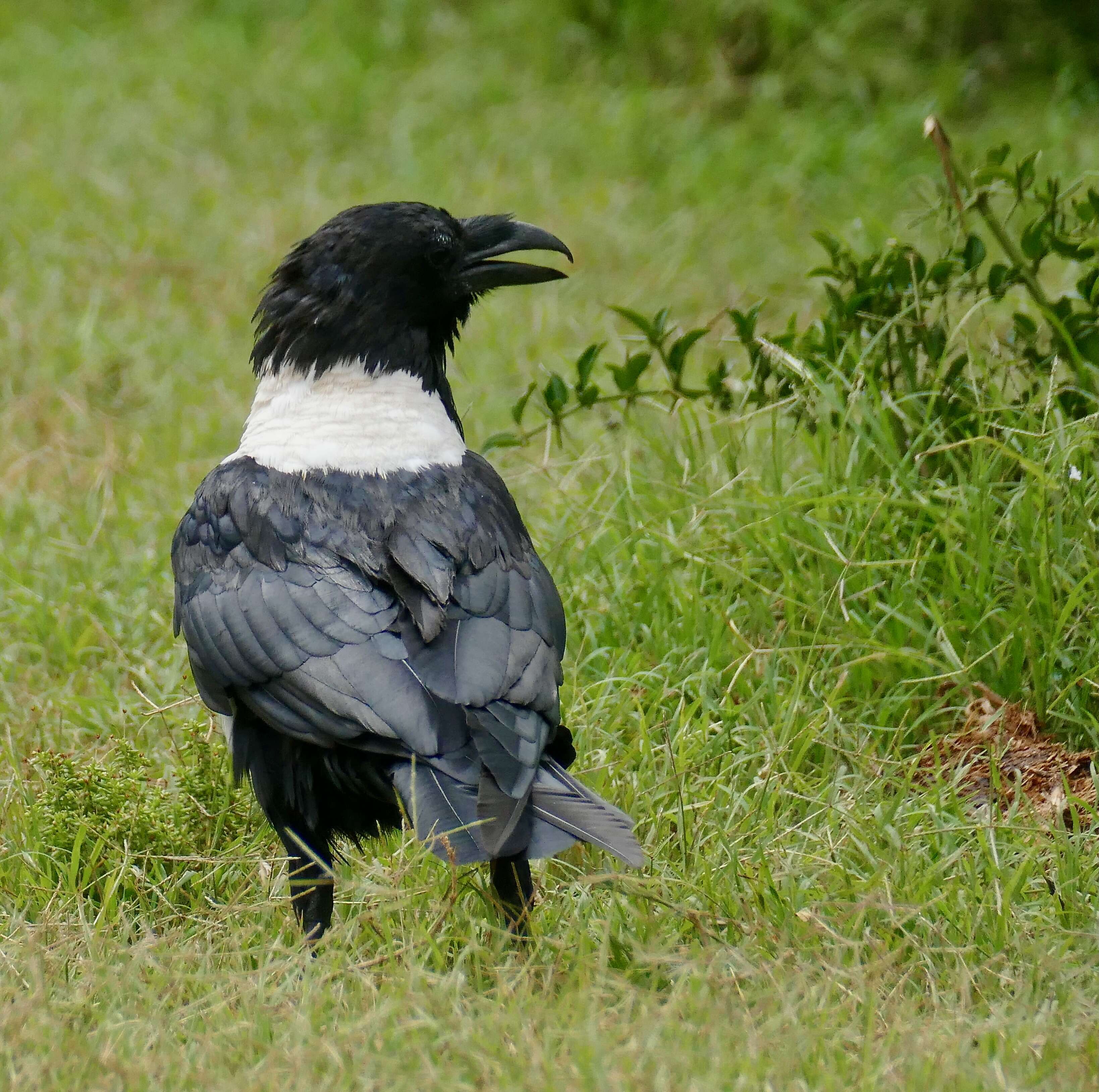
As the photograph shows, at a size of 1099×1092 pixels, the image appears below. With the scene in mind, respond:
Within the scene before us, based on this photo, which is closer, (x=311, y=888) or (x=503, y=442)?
(x=311, y=888)

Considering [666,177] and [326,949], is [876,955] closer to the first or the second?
[326,949]

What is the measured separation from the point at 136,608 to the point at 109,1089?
84.2 inches

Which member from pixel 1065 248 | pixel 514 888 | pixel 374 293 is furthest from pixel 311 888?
pixel 1065 248

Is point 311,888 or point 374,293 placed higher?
point 374,293

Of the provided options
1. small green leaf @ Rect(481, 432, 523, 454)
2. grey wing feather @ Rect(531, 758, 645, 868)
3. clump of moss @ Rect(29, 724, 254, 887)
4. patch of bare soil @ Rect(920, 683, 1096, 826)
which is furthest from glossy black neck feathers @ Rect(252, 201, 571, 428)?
patch of bare soil @ Rect(920, 683, 1096, 826)

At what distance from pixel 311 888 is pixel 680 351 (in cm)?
170

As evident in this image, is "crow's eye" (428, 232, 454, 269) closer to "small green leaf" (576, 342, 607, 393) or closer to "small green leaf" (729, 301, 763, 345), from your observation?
"small green leaf" (576, 342, 607, 393)

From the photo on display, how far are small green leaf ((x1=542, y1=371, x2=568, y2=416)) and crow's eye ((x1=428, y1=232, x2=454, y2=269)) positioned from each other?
0.63m

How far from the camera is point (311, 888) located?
299 cm

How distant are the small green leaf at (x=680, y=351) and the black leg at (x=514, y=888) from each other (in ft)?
4.88

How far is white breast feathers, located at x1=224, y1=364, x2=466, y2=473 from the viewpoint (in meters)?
3.12

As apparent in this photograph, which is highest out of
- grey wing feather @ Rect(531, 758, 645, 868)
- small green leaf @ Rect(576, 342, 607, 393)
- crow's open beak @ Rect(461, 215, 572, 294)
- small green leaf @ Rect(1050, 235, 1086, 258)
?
crow's open beak @ Rect(461, 215, 572, 294)

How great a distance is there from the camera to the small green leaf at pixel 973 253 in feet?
13.0

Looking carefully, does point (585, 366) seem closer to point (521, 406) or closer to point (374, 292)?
point (521, 406)
